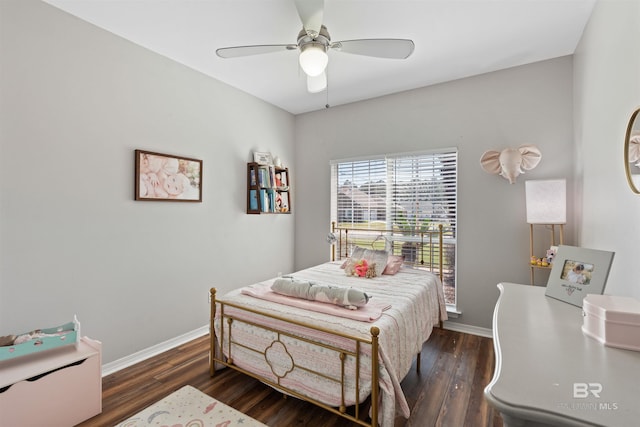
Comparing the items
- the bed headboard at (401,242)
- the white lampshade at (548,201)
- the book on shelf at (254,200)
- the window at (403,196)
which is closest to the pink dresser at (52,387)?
the book on shelf at (254,200)

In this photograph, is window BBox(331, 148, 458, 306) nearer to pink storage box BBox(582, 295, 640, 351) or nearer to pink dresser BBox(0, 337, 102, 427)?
pink storage box BBox(582, 295, 640, 351)

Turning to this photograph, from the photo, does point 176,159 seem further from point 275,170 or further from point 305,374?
point 305,374

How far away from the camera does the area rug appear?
1.85 metres

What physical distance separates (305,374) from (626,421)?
156cm

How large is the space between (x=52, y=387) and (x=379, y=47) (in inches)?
117

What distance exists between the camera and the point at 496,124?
3.08 metres

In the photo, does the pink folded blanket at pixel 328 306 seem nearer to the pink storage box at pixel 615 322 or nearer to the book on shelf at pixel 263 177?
the pink storage box at pixel 615 322

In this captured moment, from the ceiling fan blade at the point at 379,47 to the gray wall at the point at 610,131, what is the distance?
1086 mm

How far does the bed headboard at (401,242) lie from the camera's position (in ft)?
11.2

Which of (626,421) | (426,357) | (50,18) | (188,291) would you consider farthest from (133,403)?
(50,18)

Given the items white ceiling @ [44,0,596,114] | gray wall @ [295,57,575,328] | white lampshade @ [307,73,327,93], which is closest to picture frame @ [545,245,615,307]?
gray wall @ [295,57,575,328]

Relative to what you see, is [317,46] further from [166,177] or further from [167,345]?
[167,345]

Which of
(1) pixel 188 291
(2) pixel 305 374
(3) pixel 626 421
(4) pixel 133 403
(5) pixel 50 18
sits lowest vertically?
(4) pixel 133 403

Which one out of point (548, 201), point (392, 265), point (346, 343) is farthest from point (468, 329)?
point (346, 343)
